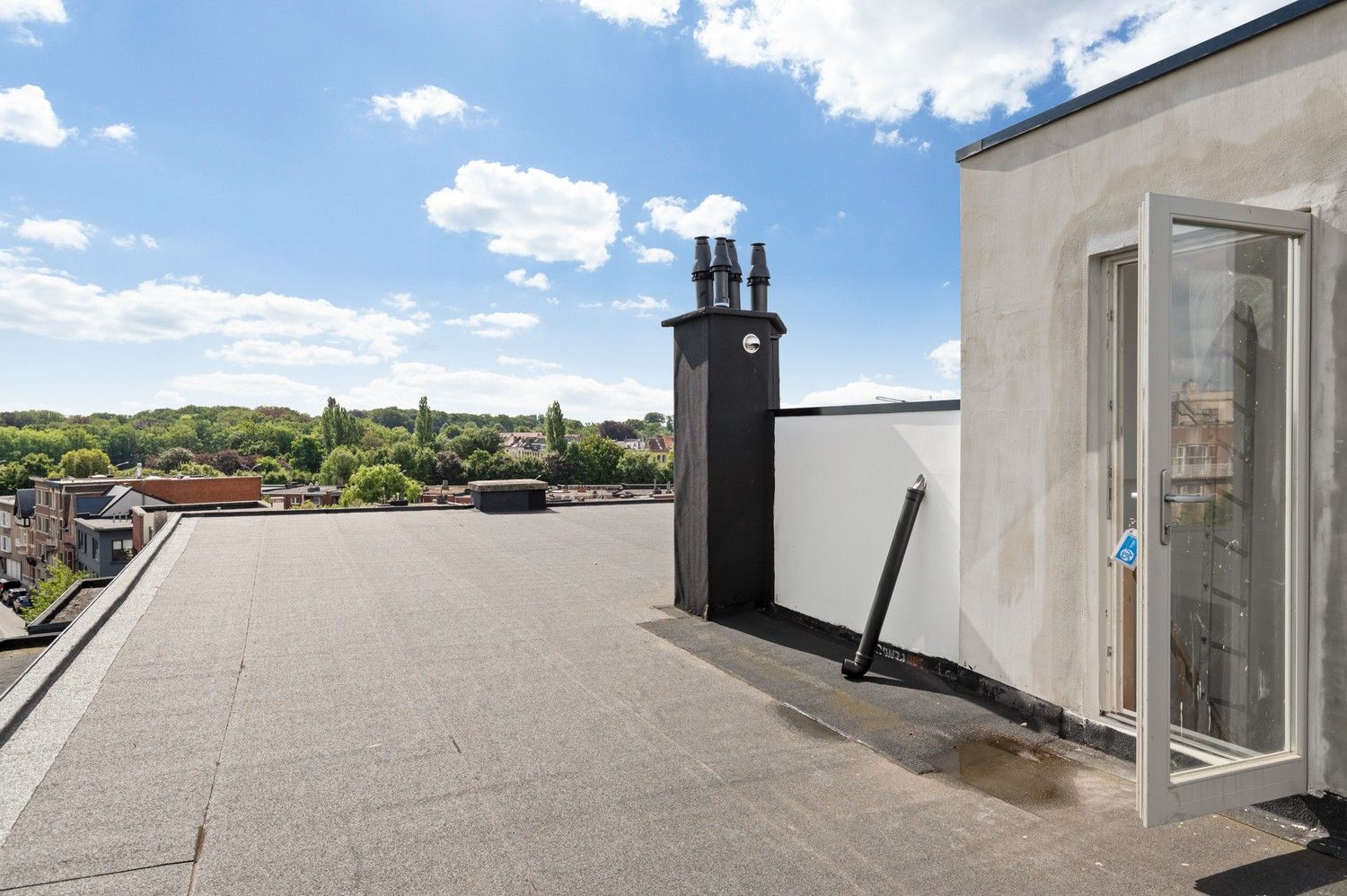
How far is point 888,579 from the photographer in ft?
14.7

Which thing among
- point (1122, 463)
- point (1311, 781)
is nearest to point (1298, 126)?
point (1122, 463)

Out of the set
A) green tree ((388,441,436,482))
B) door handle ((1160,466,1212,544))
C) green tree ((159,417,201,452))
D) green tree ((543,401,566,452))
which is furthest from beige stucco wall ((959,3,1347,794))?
green tree ((159,417,201,452))

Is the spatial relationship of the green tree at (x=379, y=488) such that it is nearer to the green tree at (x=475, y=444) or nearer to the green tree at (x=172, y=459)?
the green tree at (x=475, y=444)

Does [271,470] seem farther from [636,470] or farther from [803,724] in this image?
[803,724]

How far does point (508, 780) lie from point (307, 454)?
101009mm

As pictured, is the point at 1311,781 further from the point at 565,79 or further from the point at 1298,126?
the point at 565,79

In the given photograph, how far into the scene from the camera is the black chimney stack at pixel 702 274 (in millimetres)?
6137

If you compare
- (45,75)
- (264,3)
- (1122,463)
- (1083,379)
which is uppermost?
(45,75)

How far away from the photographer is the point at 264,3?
8000 millimetres

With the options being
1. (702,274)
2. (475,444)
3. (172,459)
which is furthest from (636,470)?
(702,274)

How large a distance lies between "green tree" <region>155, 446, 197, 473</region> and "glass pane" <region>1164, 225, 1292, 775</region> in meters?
103

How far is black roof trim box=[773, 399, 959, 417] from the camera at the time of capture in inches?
170

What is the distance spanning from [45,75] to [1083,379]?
1651 cm

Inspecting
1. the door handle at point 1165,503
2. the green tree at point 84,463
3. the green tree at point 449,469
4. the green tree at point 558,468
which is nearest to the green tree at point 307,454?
the green tree at point 84,463
